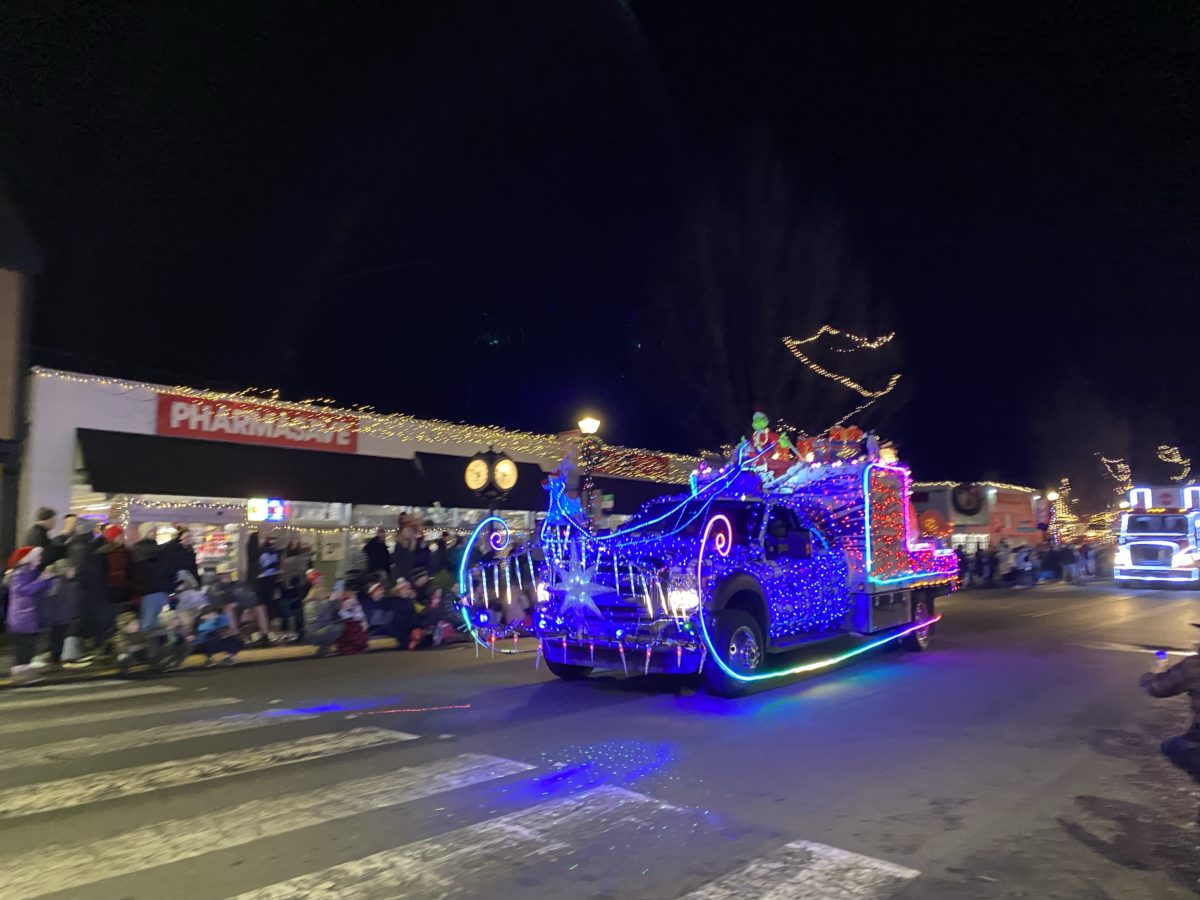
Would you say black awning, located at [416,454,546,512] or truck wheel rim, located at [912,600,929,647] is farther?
black awning, located at [416,454,546,512]

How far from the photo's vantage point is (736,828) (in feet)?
16.8

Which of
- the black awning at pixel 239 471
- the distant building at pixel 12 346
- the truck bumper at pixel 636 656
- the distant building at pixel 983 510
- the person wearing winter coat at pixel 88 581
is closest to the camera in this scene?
the truck bumper at pixel 636 656

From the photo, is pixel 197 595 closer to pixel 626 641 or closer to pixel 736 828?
pixel 626 641

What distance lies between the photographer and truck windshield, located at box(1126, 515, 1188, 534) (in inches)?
1099

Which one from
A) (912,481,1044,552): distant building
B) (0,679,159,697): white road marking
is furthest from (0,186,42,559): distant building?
(912,481,1044,552): distant building

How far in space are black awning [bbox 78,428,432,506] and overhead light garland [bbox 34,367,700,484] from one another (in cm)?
67

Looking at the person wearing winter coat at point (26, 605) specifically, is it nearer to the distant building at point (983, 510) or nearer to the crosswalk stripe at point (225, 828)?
the crosswalk stripe at point (225, 828)

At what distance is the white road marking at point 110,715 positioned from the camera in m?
7.93

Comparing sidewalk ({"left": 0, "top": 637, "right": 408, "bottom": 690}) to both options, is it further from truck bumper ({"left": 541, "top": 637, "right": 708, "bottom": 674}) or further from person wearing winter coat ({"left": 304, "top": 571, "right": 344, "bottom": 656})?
truck bumper ({"left": 541, "top": 637, "right": 708, "bottom": 674})

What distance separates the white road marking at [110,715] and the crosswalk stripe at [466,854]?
16.0 feet

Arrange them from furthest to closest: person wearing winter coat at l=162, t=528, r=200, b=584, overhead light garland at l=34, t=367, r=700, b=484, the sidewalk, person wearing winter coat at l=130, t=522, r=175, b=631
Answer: overhead light garland at l=34, t=367, r=700, b=484, person wearing winter coat at l=162, t=528, r=200, b=584, person wearing winter coat at l=130, t=522, r=175, b=631, the sidewalk

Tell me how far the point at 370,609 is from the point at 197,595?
8.90 ft

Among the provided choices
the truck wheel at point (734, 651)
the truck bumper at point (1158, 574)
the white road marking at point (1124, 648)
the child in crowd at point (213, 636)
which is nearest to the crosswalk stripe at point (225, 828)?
the truck wheel at point (734, 651)

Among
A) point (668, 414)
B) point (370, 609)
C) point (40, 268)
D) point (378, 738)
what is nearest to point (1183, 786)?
point (378, 738)
